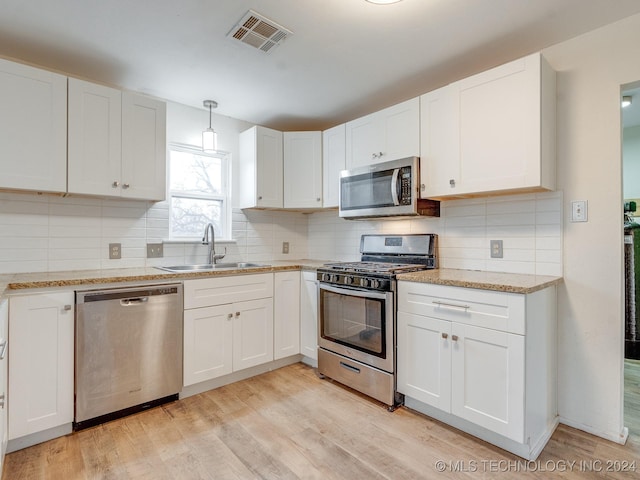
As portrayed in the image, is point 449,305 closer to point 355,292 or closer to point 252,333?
point 355,292

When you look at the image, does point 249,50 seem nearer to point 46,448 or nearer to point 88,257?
point 88,257

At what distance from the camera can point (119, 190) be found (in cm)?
239

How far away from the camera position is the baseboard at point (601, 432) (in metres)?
1.87

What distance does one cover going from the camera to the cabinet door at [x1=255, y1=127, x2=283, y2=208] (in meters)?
3.18

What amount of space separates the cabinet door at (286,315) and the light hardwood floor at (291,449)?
0.62 metres

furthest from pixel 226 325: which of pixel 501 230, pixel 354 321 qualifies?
pixel 501 230

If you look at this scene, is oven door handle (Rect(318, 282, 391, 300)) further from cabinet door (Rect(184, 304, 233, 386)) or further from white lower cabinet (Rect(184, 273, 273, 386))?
cabinet door (Rect(184, 304, 233, 386))

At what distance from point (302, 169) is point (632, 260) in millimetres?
3151

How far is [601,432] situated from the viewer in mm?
1934

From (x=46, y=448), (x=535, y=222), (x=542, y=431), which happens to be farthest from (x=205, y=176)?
(x=542, y=431)

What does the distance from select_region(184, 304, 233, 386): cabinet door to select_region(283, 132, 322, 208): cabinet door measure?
1249mm

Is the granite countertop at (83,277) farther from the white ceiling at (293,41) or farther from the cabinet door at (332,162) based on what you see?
the white ceiling at (293,41)

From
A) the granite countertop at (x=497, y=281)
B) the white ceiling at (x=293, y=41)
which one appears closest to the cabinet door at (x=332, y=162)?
the white ceiling at (x=293, y=41)

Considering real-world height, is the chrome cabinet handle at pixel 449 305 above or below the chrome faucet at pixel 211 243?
below
